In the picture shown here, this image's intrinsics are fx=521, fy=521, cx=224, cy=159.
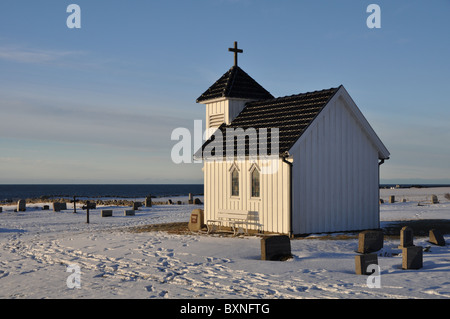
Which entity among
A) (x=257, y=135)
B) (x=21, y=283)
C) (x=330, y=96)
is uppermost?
(x=330, y=96)

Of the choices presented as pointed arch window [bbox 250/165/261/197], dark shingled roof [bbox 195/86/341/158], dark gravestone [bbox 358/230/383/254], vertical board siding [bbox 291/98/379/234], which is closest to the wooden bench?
pointed arch window [bbox 250/165/261/197]

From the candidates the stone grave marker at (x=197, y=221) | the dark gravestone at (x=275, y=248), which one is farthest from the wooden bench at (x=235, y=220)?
the dark gravestone at (x=275, y=248)

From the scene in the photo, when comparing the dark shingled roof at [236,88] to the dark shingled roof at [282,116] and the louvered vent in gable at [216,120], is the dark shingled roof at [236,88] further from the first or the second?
the louvered vent in gable at [216,120]

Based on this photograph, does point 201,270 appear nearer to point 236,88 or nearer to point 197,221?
point 197,221

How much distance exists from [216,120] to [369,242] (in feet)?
39.1

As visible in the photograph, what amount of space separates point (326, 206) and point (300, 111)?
Answer: 423cm

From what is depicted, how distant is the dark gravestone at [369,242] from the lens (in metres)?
16.5

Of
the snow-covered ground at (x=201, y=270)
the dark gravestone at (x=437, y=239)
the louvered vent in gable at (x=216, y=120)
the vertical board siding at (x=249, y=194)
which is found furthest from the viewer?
the louvered vent in gable at (x=216, y=120)

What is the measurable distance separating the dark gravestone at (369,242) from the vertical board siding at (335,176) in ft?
14.0

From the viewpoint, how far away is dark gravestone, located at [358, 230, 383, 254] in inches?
648

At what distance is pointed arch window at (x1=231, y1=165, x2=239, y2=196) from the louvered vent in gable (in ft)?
12.3
